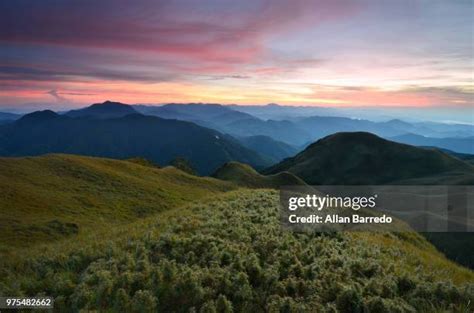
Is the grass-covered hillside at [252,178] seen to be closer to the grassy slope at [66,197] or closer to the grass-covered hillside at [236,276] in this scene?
the grassy slope at [66,197]

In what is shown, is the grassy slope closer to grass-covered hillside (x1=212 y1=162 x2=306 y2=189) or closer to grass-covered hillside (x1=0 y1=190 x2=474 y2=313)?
grass-covered hillside (x1=0 y1=190 x2=474 y2=313)

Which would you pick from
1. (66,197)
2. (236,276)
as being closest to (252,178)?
(66,197)

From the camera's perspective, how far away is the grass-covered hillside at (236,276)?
423 inches

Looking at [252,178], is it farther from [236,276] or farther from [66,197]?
[236,276]

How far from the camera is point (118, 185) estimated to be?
2044 inches

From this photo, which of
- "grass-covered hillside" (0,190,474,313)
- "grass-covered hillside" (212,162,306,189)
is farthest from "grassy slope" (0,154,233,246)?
"grass-covered hillside" (212,162,306,189)

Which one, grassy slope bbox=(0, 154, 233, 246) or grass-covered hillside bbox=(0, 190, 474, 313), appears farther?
grassy slope bbox=(0, 154, 233, 246)

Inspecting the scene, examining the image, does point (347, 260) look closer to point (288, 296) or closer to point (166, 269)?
point (288, 296)

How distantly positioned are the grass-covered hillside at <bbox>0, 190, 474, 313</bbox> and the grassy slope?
589 inches

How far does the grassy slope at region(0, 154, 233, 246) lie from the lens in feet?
97.2

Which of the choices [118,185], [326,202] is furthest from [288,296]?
[118,185]

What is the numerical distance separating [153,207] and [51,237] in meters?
18.2

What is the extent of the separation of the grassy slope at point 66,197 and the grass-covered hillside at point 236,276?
14.9 meters

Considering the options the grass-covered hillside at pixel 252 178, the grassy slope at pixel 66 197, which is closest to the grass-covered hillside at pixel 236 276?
the grassy slope at pixel 66 197
